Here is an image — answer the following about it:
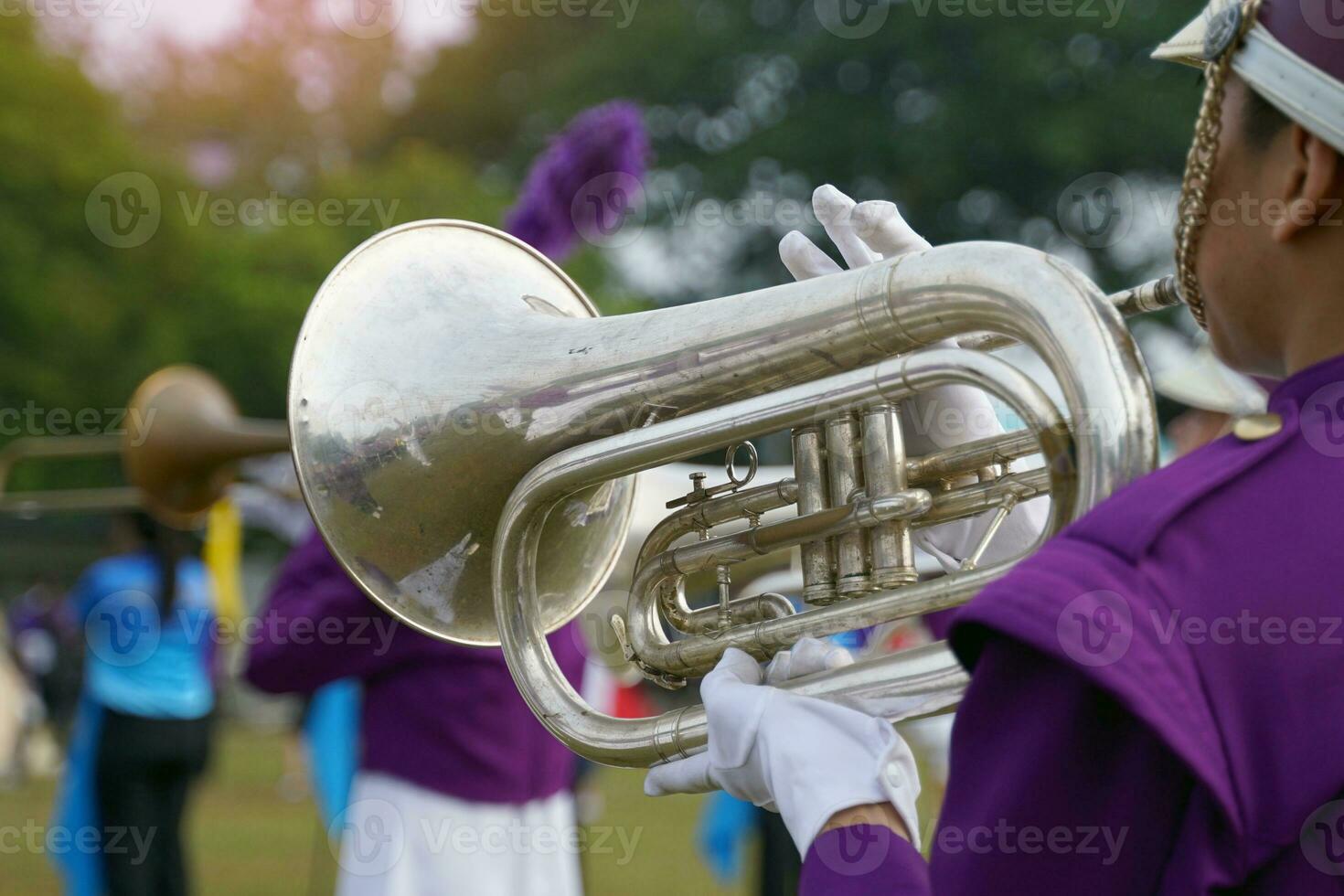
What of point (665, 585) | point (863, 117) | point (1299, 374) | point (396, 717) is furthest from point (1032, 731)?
point (863, 117)

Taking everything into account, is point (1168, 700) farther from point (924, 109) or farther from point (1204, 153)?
point (924, 109)

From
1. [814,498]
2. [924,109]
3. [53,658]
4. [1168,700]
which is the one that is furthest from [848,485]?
[924,109]

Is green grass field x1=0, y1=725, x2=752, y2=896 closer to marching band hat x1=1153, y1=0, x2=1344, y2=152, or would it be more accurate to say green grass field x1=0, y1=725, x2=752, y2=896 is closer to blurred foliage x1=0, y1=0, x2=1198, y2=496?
marching band hat x1=1153, y1=0, x2=1344, y2=152

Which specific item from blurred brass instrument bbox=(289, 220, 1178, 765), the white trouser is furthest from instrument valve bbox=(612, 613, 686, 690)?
the white trouser

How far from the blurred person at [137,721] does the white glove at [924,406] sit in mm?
4665

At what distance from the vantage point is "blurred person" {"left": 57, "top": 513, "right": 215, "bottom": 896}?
6.12 meters

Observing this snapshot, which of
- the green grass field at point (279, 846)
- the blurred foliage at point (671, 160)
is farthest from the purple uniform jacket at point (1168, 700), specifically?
the blurred foliage at point (671, 160)

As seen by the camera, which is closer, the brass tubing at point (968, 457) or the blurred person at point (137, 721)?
the brass tubing at point (968, 457)

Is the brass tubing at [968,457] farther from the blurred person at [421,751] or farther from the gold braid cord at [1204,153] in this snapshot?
the blurred person at [421,751]

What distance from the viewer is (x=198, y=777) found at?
6566 millimetres

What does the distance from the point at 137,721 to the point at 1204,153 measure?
5.72 meters

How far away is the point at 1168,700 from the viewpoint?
3.89 feet

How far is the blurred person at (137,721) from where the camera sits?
6.12m

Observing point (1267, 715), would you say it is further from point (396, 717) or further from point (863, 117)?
point (863, 117)
